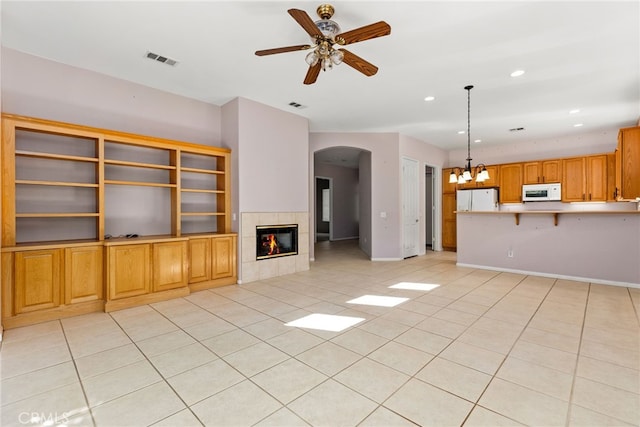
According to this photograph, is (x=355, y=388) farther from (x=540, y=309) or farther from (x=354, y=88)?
(x=354, y=88)

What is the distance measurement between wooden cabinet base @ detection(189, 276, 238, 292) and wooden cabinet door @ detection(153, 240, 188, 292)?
0.66 feet

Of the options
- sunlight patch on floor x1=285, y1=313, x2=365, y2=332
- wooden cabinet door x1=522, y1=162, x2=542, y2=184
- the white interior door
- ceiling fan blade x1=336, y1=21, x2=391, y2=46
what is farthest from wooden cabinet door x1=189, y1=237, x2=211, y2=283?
wooden cabinet door x1=522, y1=162, x2=542, y2=184

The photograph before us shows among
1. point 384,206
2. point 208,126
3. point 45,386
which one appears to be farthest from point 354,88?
point 45,386

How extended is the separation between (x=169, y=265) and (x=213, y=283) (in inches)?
29.7

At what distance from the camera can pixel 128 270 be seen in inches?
137

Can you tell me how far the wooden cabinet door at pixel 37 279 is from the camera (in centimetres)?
291

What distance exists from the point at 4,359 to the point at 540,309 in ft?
17.0

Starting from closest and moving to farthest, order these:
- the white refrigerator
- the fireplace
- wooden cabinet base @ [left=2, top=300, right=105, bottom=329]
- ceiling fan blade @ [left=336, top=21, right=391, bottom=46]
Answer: ceiling fan blade @ [left=336, top=21, right=391, bottom=46]
wooden cabinet base @ [left=2, top=300, right=105, bottom=329]
the fireplace
the white refrigerator

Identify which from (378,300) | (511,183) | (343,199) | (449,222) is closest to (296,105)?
(378,300)

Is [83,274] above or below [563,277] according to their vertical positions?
above

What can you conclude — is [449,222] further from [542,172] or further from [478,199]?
[542,172]

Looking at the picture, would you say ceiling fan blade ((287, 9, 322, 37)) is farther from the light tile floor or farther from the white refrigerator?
the white refrigerator

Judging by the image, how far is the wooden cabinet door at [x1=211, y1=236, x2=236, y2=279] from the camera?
4359mm

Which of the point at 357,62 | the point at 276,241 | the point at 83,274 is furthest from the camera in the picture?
the point at 276,241
